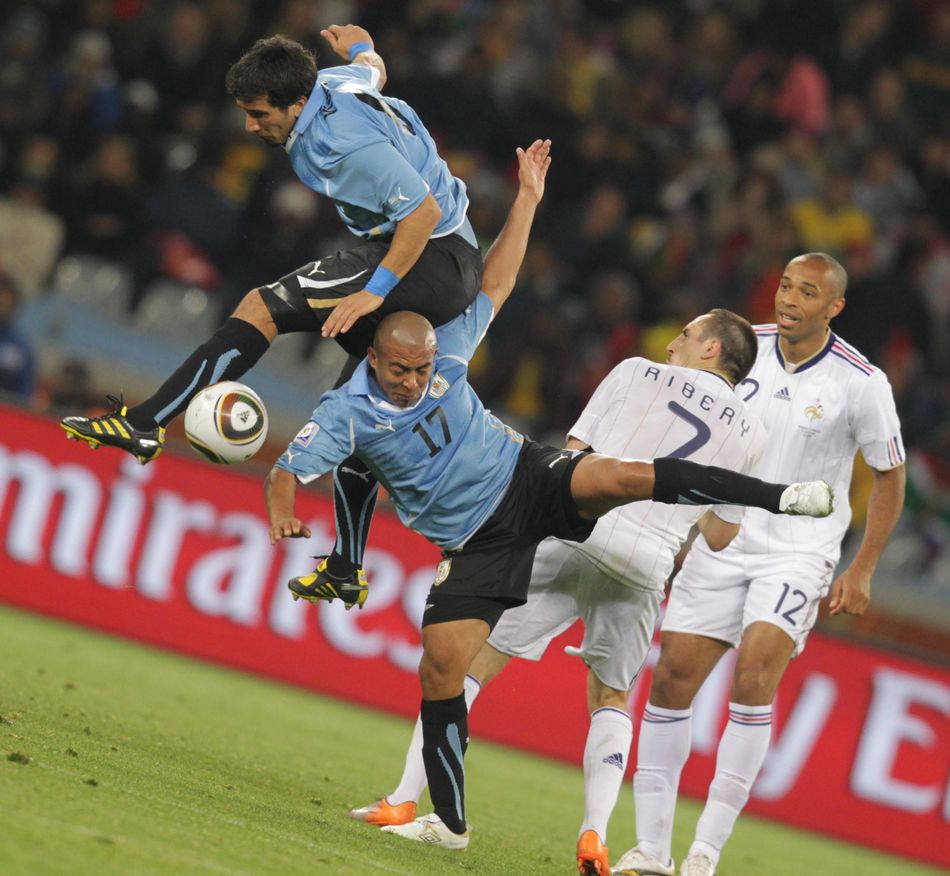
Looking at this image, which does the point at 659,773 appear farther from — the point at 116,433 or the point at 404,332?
the point at 116,433

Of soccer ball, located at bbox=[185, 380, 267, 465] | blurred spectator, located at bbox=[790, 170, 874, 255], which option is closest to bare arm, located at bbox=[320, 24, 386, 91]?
soccer ball, located at bbox=[185, 380, 267, 465]

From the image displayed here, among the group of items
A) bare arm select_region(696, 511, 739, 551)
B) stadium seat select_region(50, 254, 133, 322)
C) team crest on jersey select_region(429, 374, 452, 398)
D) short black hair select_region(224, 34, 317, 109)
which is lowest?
bare arm select_region(696, 511, 739, 551)

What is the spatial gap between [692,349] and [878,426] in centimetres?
94

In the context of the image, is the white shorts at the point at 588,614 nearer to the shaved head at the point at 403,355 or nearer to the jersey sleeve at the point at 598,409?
the jersey sleeve at the point at 598,409

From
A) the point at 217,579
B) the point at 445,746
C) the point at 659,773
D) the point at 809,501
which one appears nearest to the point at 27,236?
the point at 217,579

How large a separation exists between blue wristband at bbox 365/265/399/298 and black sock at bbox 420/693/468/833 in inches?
59.4

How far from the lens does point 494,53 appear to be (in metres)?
14.8

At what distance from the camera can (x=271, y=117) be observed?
6.06 m

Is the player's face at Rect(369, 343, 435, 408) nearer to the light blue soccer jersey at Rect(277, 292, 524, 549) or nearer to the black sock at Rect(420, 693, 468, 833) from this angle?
the light blue soccer jersey at Rect(277, 292, 524, 549)

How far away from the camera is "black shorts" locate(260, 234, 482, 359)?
6.19 m

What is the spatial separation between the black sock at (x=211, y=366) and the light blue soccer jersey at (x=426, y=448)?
449mm

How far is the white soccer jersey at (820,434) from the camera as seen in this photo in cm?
689

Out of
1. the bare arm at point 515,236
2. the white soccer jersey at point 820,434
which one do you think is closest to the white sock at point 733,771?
the white soccer jersey at point 820,434

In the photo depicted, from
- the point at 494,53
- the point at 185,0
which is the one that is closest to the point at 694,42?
the point at 494,53
